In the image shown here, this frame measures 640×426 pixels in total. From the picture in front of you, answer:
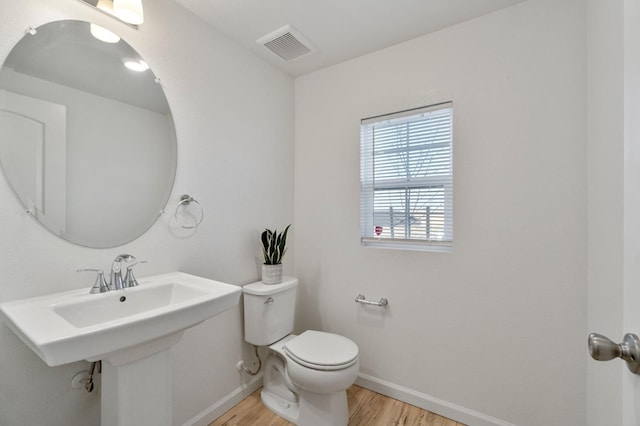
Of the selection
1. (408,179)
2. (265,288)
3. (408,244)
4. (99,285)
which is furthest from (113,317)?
(408,179)

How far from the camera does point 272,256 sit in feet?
6.20

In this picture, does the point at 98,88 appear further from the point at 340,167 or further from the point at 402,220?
the point at 402,220

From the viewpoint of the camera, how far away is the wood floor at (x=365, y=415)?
161 cm

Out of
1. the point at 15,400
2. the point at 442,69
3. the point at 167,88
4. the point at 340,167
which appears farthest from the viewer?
the point at 340,167

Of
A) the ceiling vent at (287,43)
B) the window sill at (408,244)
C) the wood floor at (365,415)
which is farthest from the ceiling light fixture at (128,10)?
the wood floor at (365,415)

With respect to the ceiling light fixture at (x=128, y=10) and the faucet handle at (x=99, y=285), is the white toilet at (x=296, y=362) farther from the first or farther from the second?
the ceiling light fixture at (x=128, y=10)

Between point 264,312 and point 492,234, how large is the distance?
1439 mm

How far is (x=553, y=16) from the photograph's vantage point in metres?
1.39

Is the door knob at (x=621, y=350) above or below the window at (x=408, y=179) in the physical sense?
below

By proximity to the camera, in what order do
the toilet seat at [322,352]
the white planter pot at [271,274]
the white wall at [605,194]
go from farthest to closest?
the white planter pot at [271,274] < the toilet seat at [322,352] < the white wall at [605,194]

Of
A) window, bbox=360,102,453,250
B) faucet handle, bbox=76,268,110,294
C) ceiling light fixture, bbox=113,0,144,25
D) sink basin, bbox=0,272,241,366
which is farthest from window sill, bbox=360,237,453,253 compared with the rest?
ceiling light fixture, bbox=113,0,144,25

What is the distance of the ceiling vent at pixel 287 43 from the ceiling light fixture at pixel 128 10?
745mm

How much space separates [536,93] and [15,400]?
2.63m

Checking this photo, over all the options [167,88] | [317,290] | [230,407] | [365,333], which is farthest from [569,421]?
[167,88]
